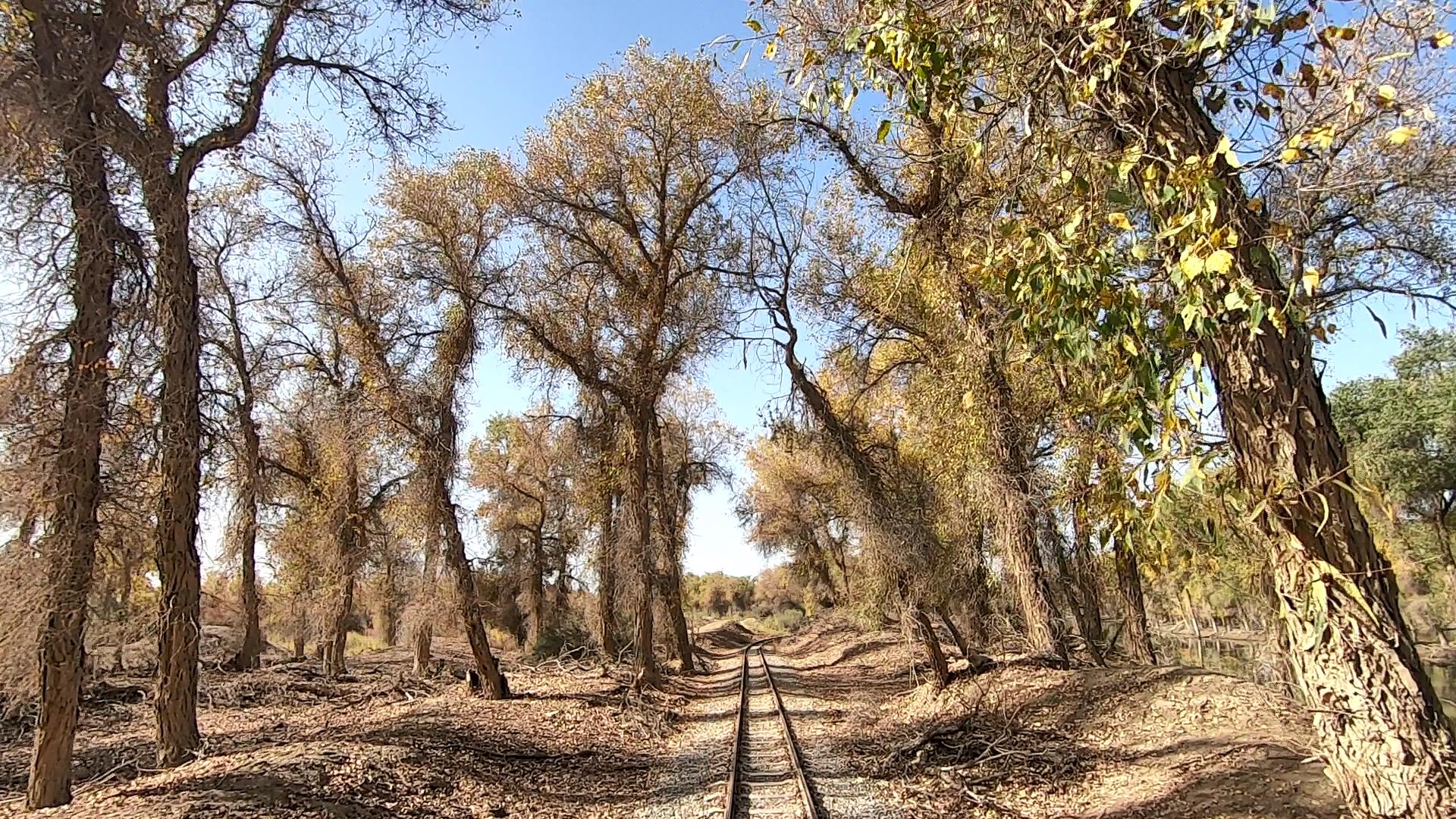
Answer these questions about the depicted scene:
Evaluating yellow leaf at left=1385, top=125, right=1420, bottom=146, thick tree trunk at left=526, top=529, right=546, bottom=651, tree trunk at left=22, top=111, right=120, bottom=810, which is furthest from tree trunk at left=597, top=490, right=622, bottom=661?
yellow leaf at left=1385, top=125, right=1420, bottom=146

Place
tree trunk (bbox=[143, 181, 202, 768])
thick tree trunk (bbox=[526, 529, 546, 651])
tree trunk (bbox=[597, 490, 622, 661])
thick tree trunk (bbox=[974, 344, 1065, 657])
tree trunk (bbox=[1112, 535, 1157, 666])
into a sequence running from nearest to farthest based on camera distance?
tree trunk (bbox=[143, 181, 202, 768])
thick tree trunk (bbox=[974, 344, 1065, 657])
tree trunk (bbox=[1112, 535, 1157, 666])
tree trunk (bbox=[597, 490, 622, 661])
thick tree trunk (bbox=[526, 529, 546, 651])

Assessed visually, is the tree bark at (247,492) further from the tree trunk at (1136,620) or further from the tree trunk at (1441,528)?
the tree trunk at (1441,528)

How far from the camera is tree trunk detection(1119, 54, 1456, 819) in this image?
9.06 ft

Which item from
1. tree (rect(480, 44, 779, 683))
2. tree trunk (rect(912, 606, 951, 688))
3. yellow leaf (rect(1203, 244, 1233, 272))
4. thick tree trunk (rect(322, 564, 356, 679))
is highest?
tree (rect(480, 44, 779, 683))

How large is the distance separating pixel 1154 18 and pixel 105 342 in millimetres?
9101

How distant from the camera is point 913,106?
3285 mm

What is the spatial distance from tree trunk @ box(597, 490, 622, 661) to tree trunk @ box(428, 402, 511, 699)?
331cm

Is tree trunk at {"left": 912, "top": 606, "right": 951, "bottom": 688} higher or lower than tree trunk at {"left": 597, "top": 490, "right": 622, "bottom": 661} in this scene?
lower

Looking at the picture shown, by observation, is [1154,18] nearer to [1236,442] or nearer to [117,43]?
[1236,442]

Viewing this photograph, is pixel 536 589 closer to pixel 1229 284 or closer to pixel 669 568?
pixel 669 568

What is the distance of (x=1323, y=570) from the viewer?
2777 mm

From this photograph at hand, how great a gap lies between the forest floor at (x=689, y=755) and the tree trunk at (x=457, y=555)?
65 cm

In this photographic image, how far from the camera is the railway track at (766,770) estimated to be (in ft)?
26.6

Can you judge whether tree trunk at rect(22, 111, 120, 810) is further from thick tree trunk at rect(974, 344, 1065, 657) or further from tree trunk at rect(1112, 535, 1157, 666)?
tree trunk at rect(1112, 535, 1157, 666)
